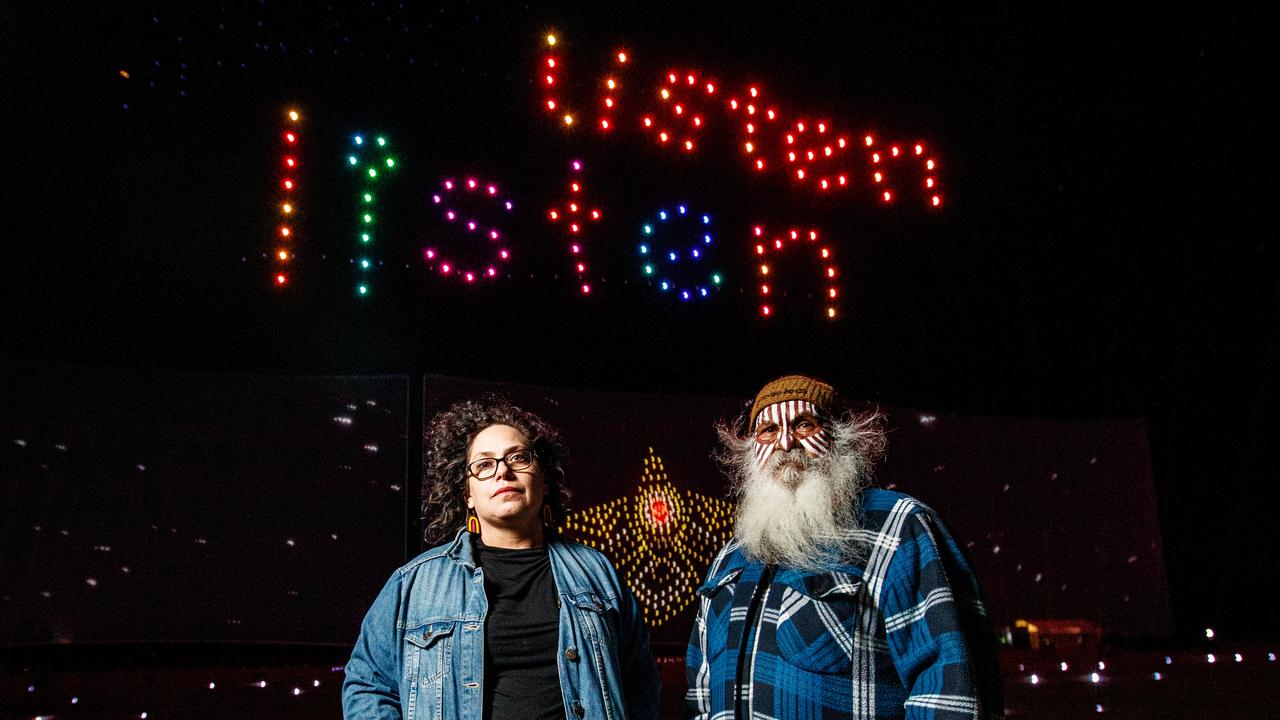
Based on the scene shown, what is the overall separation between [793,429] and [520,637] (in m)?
0.66

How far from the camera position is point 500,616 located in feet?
5.93

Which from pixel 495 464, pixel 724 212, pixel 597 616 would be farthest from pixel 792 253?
pixel 597 616

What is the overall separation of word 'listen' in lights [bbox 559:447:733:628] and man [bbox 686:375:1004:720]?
2.62 metres

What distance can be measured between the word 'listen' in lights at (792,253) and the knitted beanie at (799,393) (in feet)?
10.3

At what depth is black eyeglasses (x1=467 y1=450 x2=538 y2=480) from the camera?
1926 millimetres

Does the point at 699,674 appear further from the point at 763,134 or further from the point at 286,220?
the point at 763,134

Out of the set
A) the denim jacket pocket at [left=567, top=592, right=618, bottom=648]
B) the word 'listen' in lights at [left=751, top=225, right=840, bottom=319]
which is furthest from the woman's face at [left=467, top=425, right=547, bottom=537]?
the word 'listen' in lights at [left=751, top=225, right=840, bottom=319]

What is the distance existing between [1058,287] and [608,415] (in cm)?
302

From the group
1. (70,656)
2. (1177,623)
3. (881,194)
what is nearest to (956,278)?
(881,194)

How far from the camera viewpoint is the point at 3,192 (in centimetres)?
414

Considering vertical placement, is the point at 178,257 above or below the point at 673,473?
above

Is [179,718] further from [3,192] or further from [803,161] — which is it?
[803,161]

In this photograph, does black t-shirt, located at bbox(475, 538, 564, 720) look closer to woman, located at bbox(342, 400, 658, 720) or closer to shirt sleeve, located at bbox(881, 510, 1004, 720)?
woman, located at bbox(342, 400, 658, 720)

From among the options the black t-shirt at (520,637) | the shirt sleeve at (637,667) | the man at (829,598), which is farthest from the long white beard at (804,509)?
the black t-shirt at (520,637)
